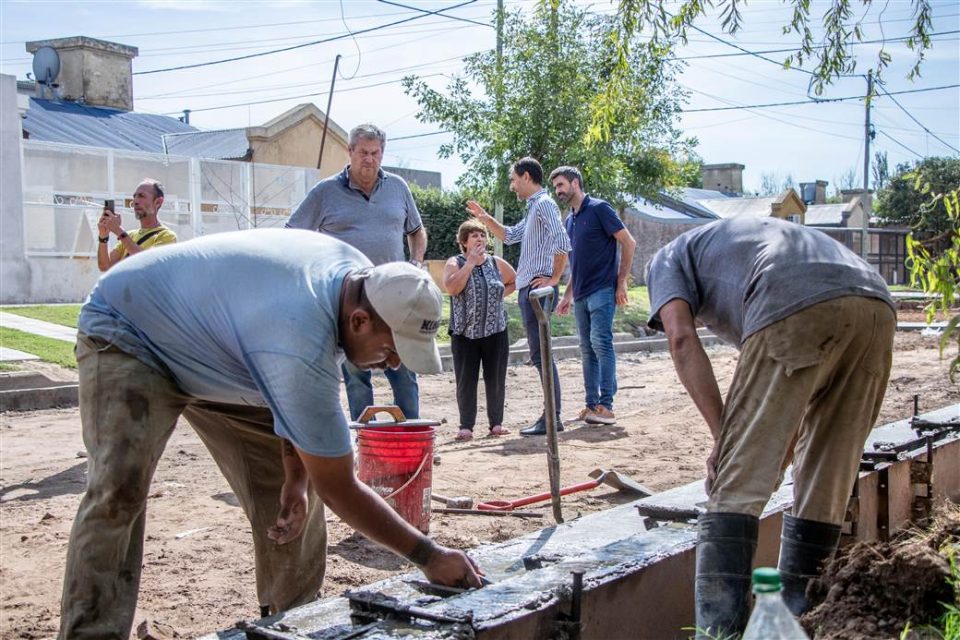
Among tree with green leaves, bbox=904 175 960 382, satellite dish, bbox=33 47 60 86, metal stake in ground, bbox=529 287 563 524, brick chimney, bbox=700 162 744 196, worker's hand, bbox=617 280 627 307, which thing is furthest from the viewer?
brick chimney, bbox=700 162 744 196

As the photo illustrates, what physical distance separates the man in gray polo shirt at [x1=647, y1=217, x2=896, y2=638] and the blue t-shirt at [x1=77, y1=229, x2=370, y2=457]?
1.33 m

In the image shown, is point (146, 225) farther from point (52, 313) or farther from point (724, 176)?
point (724, 176)

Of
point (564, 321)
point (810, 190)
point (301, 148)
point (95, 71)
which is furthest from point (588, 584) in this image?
point (810, 190)

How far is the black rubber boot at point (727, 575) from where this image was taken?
3.53 metres

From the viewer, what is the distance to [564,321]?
19031 millimetres

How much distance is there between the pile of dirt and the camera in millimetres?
3465

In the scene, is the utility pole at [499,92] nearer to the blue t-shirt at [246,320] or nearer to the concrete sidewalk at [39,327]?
the concrete sidewalk at [39,327]

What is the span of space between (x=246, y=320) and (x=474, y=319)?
532cm

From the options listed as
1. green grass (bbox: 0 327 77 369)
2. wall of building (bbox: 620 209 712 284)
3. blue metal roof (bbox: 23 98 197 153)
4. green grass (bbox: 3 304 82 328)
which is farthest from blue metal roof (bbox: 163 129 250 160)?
wall of building (bbox: 620 209 712 284)

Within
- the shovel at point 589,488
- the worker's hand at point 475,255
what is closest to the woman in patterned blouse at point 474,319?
the worker's hand at point 475,255

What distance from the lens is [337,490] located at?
119 inches

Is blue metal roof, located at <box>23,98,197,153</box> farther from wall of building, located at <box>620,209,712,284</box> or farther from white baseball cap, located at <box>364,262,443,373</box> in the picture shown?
white baseball cap, located at <box>364,262,443,373</box>

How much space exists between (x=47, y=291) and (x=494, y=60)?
32.6 feet

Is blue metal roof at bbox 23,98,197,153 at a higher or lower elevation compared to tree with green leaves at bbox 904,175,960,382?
higher
